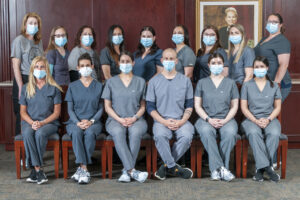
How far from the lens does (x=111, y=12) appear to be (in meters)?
6.35

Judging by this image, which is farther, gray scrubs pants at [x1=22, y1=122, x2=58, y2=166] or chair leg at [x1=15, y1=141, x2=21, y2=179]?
chair leg at [x1=15, y1=141, x2=21, y2=179]

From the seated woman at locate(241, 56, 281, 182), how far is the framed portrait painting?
1739mm

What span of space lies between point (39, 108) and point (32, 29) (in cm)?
85

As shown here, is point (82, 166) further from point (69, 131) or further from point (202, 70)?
point (202, 70)

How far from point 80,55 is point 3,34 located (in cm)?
187

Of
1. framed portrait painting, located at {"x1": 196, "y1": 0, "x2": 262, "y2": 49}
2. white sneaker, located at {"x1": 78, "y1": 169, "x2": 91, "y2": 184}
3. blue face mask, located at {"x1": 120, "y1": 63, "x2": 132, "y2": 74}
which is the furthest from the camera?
framed portrait painting, located at {"x1": 196, "y1": 0, "x2": 262, "y2": 49}

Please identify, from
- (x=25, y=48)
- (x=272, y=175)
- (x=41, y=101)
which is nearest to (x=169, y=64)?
Answer: (x=41, y=101)

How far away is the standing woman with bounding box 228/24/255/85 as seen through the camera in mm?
4969

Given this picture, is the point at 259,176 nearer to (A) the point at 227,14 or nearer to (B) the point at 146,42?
(B) the point at 146,42

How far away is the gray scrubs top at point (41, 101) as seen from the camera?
4.68 meters

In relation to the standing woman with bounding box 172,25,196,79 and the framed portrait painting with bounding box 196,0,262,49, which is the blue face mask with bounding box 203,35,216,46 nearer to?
the standing woman with bounding box 172,25,196,79

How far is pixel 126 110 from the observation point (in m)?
4.71

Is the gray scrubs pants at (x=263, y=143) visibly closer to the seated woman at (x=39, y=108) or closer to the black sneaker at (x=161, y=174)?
the black sneaker at (x=161, y=174)

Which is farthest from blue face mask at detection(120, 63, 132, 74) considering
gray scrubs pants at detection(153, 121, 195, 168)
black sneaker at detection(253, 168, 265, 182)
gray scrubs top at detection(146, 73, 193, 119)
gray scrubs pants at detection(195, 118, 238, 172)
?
black sneaker at detection(253, 168, 265, 182)
